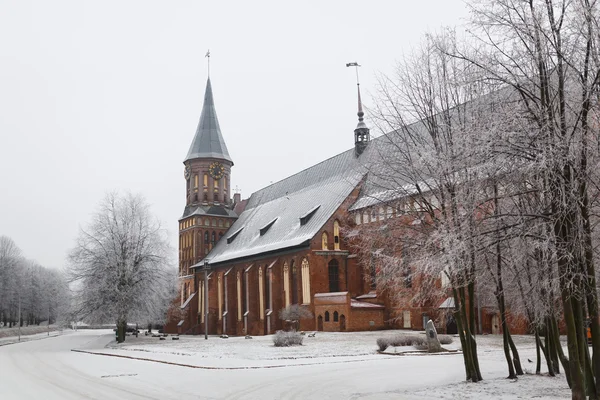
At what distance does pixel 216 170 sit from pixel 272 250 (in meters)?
22.7

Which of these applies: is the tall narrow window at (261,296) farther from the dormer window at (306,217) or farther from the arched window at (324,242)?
the arched window at (324,242)

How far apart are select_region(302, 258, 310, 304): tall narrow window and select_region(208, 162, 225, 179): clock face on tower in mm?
26262

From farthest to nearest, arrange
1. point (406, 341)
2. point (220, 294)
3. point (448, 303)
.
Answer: point (220, 294)
point (448, 303)
point (406, 341)

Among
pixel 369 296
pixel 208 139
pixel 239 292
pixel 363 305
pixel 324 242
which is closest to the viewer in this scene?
pixel 363 305

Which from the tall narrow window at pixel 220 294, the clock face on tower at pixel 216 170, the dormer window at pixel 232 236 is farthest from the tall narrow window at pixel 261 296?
the clock face on tower at pixel 216 170

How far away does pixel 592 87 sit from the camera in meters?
10.1

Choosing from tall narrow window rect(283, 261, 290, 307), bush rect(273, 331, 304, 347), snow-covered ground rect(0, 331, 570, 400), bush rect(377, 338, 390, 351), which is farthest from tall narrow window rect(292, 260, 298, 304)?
snow-covered ground rect(0, 331, 570, 400)

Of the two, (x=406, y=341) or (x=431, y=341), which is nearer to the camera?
(x=431, y=341)

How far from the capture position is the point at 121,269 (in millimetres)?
41219

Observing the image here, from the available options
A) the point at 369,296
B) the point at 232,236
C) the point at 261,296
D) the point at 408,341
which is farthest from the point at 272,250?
the point at 408,341

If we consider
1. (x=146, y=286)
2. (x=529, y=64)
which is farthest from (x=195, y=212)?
(x=529, y=64)

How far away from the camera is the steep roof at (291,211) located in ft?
161

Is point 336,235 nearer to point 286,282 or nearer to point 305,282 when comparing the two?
point 305,282

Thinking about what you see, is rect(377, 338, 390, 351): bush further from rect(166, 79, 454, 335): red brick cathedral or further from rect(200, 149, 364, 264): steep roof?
rect(200, 149, 364, 264): steep roof
